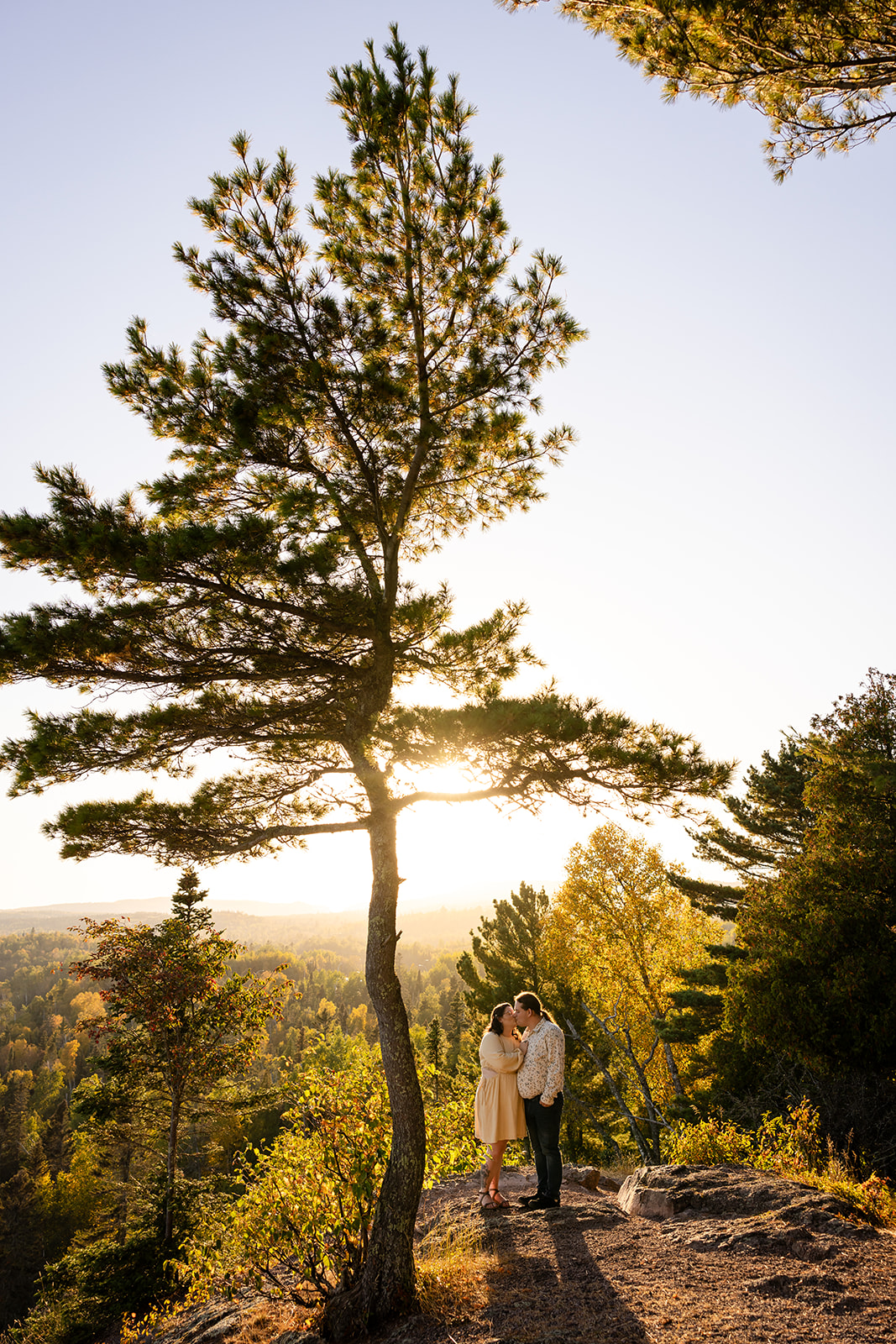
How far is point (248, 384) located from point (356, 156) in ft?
6.90

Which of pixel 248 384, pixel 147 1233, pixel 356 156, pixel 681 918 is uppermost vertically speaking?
pixel 356 156

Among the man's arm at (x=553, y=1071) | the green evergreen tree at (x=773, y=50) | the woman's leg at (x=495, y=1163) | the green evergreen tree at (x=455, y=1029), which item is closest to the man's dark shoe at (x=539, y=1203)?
the woman's leg at (x=495, y=1163)

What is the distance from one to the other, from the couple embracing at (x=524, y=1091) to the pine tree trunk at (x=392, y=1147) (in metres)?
0.68

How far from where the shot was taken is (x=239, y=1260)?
203 inches

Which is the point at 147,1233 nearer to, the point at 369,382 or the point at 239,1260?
the point at 239,1260

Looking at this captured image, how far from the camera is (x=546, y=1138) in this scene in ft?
17.1

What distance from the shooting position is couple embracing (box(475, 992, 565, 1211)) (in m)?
5.16

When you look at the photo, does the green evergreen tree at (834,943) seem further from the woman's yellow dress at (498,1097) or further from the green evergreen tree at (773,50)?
the green evergreen tree at (773,50)

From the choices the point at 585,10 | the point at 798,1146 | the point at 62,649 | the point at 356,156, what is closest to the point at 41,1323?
the point at 798,1146

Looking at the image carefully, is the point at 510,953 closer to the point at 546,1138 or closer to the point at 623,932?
the point at 623,932

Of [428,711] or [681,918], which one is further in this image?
[681,918]

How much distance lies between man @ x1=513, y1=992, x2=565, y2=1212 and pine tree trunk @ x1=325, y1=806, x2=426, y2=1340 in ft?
3.02

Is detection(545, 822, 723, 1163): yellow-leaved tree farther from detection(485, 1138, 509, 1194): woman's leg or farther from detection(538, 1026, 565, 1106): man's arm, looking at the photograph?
detection(538, 1026, 565, 1106): man's arm

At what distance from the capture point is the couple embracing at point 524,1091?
5.16 metres
